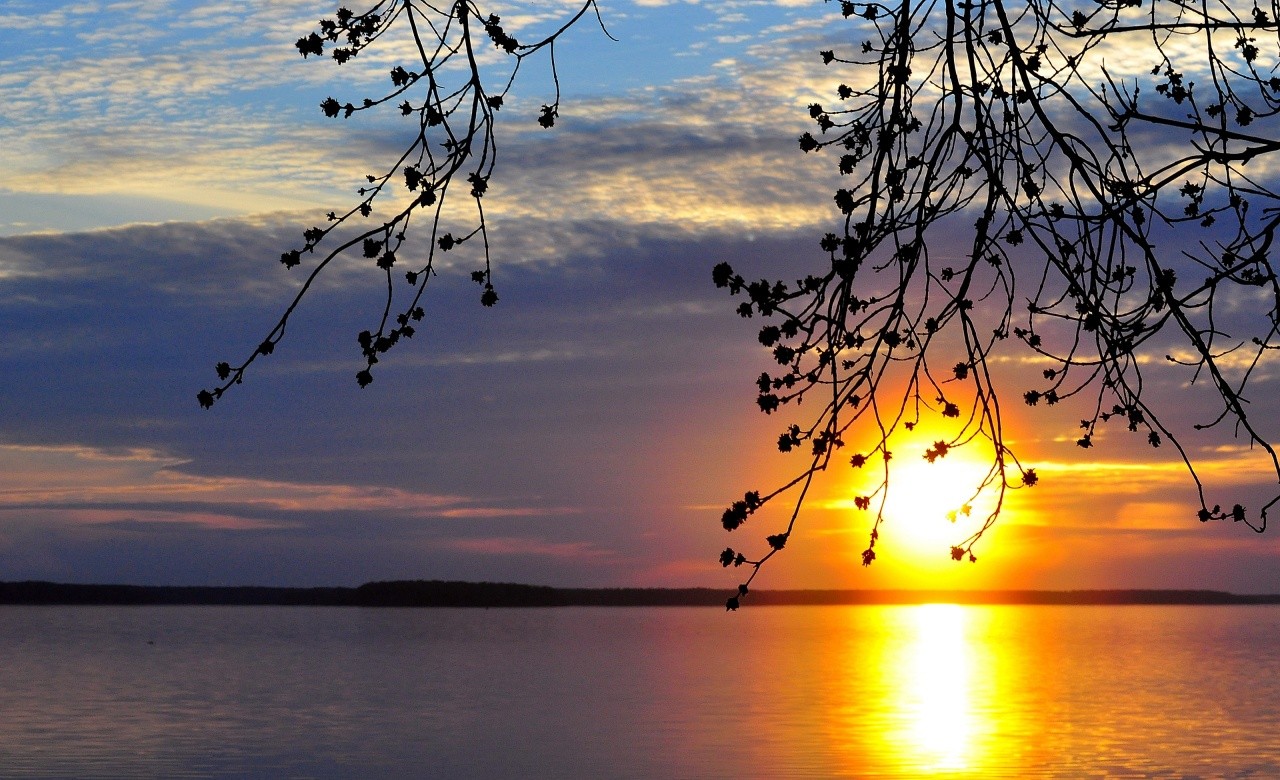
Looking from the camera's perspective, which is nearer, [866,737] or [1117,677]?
[866,737]

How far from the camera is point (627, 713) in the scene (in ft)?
182

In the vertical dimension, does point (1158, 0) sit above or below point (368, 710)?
above

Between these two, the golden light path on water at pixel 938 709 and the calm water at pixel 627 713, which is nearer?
the calm water at pixel 627 713

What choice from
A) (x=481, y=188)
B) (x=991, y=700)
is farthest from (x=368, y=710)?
(x=481, y=188)

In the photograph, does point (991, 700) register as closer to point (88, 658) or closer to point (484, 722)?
point (484, 722)

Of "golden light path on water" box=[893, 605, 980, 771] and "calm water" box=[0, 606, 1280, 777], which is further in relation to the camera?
"golden light path on water" box=[893, 605, 980, 771]

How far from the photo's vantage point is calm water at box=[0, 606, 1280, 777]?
39594mm

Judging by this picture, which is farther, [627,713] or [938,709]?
[938,709]

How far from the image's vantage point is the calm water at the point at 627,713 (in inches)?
1559

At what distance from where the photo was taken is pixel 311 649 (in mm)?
114875

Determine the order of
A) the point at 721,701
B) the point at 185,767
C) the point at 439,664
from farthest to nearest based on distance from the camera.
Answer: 1. the point at 439,664
2. the point at 721,701
3. the point at 185,767

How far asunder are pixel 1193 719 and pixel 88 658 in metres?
67.0

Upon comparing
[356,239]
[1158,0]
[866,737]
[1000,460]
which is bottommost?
Result: [866,737]

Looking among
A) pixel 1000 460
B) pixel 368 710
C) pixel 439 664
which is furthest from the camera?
pixel 439 664
